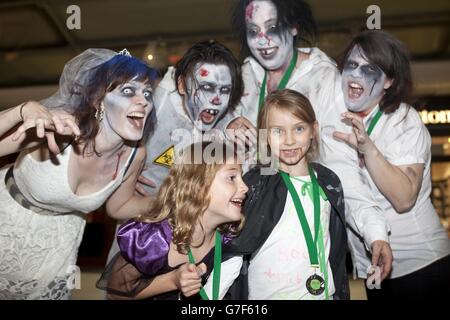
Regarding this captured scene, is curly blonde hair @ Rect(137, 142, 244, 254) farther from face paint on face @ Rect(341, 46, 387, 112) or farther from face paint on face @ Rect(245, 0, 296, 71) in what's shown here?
face paint on face @ Rect(341, 46, 387, 112)

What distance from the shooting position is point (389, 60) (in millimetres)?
1722

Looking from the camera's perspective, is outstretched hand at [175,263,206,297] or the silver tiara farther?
the silver tiara

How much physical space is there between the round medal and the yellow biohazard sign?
67 cm

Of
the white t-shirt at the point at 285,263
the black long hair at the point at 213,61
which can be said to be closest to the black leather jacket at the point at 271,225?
the white t-shirt at the point at 285,263

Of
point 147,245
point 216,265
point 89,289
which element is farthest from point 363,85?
point 89,289

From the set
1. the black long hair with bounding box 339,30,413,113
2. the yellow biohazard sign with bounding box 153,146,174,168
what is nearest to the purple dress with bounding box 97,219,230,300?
the yellow biohazard sign with bounding box 153,146,174,168

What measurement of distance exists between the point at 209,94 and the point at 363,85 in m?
0.58

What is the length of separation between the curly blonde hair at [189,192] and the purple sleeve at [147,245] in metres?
0.03

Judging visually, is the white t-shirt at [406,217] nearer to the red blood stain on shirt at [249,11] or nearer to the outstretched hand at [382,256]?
the outstretched hand at [382,256]

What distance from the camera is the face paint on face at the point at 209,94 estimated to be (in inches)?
68.6

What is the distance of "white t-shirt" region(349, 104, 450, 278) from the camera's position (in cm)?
167
